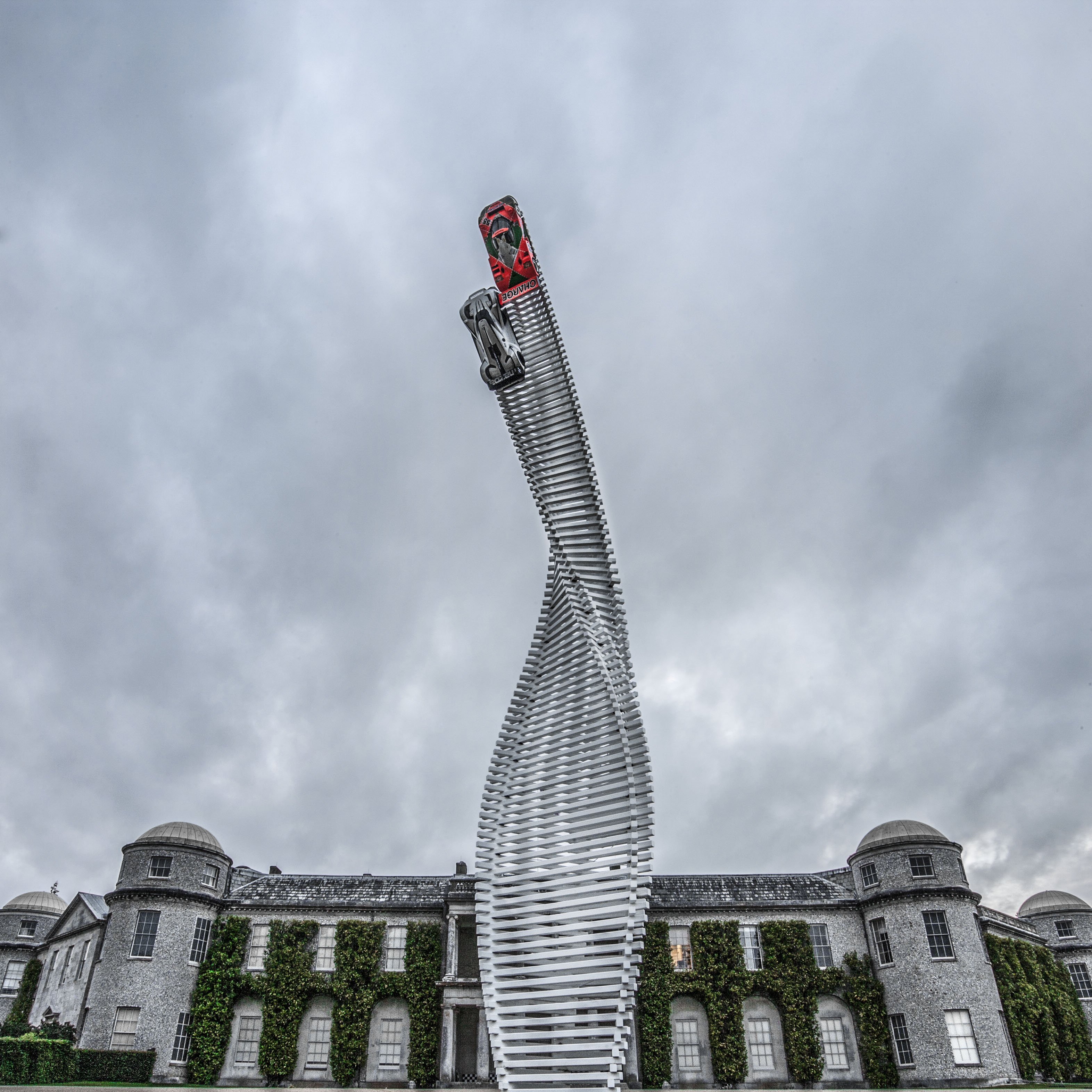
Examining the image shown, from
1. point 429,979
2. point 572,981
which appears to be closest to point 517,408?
point 572,981

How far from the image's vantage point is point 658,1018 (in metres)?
26.5

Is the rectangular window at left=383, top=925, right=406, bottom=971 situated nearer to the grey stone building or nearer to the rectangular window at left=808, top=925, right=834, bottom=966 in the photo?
the grey stone building

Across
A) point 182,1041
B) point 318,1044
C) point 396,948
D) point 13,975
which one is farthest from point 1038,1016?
point 13,975

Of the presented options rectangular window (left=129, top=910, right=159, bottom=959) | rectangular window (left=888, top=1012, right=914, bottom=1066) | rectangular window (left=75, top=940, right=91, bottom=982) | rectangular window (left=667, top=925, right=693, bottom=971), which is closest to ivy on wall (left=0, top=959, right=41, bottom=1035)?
rectangular window (left=75, top=940, right=91, bottom=982)

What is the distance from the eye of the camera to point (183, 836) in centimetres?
2795

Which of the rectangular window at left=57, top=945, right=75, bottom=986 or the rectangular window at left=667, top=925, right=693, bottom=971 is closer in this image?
the rectangular window at left=667, top=925, right=693, bottom=971

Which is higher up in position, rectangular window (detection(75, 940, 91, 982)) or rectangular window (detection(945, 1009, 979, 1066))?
rectangular window (detection(75, 940, 91, 982))

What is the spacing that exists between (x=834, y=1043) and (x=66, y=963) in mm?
25833

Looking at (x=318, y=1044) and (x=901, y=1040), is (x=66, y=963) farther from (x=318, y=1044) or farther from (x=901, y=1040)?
(x=901, y=1040)

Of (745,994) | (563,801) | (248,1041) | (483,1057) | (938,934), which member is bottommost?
(483,1057)

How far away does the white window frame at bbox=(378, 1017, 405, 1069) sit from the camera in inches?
1042

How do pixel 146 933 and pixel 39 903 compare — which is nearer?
pixel 146 933

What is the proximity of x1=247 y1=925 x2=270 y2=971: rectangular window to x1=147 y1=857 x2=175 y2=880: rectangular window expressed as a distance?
128 inches

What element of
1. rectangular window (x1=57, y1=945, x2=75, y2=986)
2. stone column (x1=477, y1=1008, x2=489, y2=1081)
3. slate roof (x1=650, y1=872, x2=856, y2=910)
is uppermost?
slate roof (x1=650, y1=872, x2=856, y2=910)
